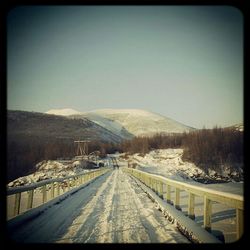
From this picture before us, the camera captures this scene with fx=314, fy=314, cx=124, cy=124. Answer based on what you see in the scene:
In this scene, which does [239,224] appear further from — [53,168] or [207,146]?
[53,168]

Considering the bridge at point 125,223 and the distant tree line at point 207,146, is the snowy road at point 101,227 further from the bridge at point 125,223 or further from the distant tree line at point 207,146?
the distant tree line at point 207,146

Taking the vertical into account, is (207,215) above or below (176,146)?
above

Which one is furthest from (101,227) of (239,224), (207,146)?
(207,146)

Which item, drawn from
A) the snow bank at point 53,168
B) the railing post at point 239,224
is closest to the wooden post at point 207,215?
the railing post at point 239,224

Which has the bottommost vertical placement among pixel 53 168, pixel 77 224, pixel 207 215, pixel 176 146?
pixel 53 168

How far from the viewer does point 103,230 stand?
5.62 metres

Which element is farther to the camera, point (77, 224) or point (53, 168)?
point (53, 168)

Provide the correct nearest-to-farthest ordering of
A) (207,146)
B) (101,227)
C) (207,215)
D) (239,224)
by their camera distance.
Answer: (239,224), (207,215), (101,227), (207,146)

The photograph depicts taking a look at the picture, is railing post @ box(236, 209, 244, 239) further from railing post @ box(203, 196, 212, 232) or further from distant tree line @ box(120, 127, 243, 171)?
distant tree line @ box(120, 127, 243, 171)

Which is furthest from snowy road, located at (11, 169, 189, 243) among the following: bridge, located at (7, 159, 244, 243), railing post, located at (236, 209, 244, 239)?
railing post, located at (236, 209, 244, 239)

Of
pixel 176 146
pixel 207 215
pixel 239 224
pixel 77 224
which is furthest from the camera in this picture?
pixel 176 146

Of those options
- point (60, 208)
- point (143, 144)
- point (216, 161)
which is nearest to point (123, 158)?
point (143, 144)

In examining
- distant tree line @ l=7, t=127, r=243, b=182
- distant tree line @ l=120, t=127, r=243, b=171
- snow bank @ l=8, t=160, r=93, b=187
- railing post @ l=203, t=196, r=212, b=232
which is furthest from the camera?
snow bank @ l=8, t=160, r=93, b=187

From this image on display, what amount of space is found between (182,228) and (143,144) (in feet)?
244
